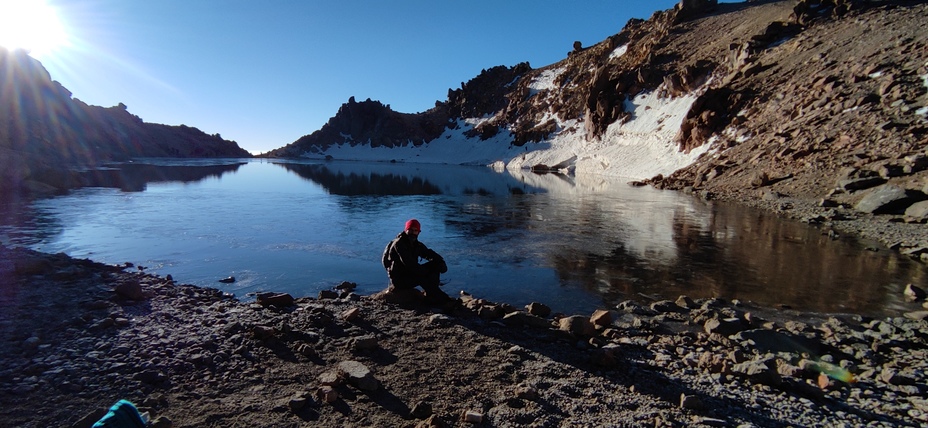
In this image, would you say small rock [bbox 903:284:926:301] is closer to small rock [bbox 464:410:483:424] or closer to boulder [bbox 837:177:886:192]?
small rock [bbox 464:410:483:424]

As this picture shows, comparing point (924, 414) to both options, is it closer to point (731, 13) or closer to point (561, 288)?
point (561, 288)

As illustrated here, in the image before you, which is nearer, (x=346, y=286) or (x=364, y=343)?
(x=364, y=343)

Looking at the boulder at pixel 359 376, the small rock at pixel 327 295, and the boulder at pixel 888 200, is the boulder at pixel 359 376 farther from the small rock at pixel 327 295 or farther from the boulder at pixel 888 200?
the boulder at pixel 888 200

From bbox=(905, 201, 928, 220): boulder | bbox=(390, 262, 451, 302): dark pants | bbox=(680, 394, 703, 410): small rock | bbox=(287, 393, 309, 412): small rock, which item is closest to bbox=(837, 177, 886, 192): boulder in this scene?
bbox=(905, 201, 928, 220): boulder

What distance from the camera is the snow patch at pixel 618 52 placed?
7995cm

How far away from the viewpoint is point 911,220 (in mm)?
15023

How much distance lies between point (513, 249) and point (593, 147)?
174 feet

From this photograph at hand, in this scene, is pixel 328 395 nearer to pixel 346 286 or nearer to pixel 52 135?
pixel 346 286

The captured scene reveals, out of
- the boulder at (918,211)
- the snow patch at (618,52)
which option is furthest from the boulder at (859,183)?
the snow patch at (618,52)

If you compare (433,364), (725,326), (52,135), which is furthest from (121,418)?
(52,135)

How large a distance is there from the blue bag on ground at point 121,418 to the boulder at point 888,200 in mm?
21702

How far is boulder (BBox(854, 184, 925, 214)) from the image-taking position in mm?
15805

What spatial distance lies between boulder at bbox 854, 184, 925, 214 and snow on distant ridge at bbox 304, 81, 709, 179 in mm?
21635

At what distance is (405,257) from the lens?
26.2 feet
